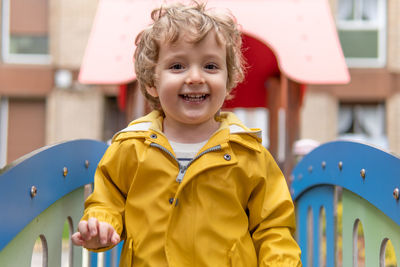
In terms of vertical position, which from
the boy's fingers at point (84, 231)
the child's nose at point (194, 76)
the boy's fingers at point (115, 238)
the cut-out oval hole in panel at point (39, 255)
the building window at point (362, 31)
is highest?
the building window at point (362, 31)

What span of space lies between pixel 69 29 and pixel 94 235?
6.89m

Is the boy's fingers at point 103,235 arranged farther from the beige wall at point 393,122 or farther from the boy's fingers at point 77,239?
the beige wall at point 393,122

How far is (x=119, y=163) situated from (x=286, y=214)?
41 cm

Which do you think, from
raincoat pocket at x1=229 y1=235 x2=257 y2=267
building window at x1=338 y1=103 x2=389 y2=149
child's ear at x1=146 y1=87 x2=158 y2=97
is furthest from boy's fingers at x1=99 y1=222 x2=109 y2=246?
building window at x1=338 y1=103 x2=389 y2=149

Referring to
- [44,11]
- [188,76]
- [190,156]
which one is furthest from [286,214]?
[44,11]

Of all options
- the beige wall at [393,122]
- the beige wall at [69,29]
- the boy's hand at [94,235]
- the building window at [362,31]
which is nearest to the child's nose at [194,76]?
the boy's hand at [94,235]

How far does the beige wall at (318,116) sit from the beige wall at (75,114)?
3153 mm

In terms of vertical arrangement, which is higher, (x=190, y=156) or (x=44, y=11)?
(x=44, y=11)

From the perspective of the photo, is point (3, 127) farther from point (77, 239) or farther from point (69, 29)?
point (77, 239)

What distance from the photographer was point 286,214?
3.61 ft

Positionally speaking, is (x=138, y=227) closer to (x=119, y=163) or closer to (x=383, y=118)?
(x=119, y=163)

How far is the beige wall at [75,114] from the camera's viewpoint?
24.0ft

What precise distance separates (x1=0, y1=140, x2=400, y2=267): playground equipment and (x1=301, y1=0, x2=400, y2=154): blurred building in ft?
18.7

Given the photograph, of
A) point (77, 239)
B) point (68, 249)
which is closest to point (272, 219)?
point (77, 239)
